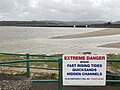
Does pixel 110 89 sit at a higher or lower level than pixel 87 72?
lower

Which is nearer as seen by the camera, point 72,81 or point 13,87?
point 72,81

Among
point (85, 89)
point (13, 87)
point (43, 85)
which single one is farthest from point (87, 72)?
point (13, 87)

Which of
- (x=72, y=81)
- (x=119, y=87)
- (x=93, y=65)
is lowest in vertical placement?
(x=119, y=87)

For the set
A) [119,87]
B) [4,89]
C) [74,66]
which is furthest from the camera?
[119,87]

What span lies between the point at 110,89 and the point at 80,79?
189 cm

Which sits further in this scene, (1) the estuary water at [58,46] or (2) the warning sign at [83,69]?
(1) the estuary water at [58,46]

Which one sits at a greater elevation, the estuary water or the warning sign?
the warning sign

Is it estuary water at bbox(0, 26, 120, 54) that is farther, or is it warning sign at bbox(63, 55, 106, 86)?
estuary water at bbox(0, 26, 120, 54)

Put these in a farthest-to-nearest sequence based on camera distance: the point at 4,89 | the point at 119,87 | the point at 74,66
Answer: the point at 119,87 → the point at 4,89 → the point at 74,66

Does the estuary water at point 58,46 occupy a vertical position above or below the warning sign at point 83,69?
below

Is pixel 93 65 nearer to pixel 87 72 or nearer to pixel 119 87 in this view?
pixel 87 72

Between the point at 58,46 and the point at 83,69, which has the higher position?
the point at 83,69

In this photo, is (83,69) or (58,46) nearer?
(83,69)

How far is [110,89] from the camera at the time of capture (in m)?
7.94
